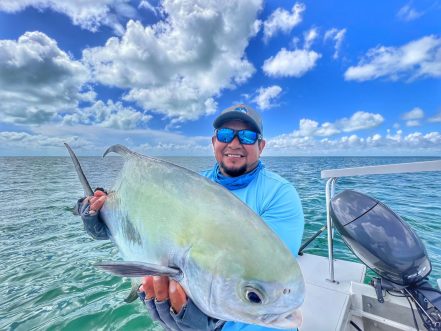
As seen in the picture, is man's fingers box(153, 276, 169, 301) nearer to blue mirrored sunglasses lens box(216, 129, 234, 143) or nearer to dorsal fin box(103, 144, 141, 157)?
dorsal fin box(103, 144, 141, 157)

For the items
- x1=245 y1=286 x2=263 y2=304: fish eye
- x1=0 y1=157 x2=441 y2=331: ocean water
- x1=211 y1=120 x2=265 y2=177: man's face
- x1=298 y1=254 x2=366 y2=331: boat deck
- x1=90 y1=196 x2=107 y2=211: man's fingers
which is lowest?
x1=0 y1=157 x2=441 y2=331: ocean water

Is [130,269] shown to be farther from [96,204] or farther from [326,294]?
[326,294]

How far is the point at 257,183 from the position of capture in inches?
85.7

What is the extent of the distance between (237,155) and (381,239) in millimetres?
1515

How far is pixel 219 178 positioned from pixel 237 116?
22.9 inches

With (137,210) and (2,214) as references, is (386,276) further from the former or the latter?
(2,214)

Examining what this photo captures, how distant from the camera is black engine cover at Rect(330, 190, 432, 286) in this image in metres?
2.22

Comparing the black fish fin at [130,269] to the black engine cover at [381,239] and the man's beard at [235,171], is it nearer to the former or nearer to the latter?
the man's beard at [235,171]

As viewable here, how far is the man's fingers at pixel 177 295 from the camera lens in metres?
1.24

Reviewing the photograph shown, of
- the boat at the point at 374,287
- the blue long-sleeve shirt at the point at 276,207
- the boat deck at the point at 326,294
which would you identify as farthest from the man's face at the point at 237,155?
the boat deck at the point at 326,294

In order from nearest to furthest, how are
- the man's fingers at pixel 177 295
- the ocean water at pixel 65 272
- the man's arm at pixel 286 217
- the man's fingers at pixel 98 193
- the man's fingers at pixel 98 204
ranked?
the man's fingers at pixel 177 295 → the man's arm at pixel 286 217 → the man's fingers at pixel 98 204 → the man's fingers at pixel 98 193 → the ocean water at pixel 65 272

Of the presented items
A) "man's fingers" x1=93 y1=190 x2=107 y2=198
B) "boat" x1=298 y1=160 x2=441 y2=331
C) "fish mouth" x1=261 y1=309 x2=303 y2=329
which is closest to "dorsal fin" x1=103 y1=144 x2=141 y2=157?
"man's fingers" x1=93 y1=190 x2=107 y2=198

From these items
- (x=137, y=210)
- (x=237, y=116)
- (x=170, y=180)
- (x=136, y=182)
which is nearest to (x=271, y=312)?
(x=170, y=180)

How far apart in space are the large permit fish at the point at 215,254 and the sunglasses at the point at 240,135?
1041mm
